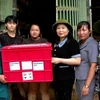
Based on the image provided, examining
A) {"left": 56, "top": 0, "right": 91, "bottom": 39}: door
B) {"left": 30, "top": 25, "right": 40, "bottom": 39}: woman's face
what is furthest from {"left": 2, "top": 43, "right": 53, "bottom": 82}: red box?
{"left": 56, "top": 0, "right": 91, "bottom": 39}: door

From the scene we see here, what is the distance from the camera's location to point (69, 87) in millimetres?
3754

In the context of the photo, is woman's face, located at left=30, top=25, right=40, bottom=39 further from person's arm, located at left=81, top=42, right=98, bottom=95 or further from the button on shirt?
person's arm, located at left=81, top=42, right=98, bottom=95

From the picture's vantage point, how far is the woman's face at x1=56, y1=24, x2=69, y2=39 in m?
3.72

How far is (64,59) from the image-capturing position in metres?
3.59

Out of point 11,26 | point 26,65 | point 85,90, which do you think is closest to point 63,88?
point 85,90

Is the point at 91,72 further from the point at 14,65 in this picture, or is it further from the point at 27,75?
the point at 14,65

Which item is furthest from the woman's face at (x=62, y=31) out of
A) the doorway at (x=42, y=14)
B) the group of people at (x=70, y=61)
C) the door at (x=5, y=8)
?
the doorway at (x=42, y=14)

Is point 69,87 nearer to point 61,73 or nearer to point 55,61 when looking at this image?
point 61,73

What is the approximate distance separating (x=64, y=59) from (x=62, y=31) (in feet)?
1.23

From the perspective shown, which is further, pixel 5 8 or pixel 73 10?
pixel 73 10

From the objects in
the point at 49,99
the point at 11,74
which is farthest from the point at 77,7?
the point at 11,74

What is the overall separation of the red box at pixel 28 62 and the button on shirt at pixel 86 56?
15.3 inches

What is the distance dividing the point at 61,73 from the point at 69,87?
22cm

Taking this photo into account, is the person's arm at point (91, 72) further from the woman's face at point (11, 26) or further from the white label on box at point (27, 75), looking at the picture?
the woman's face at point (11, 26)
